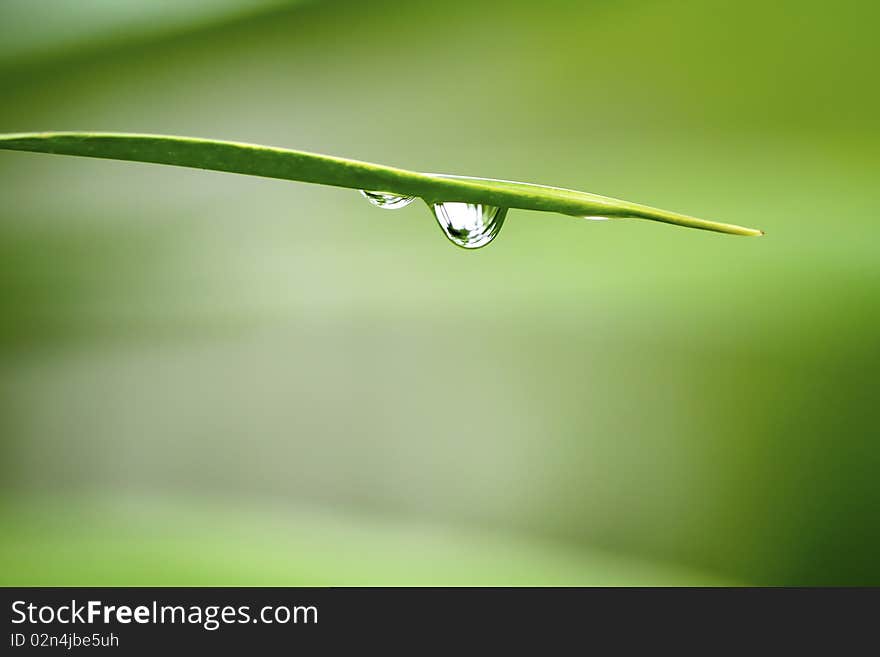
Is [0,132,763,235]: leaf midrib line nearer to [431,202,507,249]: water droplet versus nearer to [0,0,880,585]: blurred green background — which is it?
[431,202,507,249]: water droplet

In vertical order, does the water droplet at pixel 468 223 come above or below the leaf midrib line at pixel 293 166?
above

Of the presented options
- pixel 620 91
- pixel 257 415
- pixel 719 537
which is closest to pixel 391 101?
pixel 620 91

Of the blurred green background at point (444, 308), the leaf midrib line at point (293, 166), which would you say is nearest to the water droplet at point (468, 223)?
the leaf midrib line at point (293, 166)

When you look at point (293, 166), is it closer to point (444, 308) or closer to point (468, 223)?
point (468, 223)

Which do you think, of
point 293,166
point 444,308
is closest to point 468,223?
point 293,166

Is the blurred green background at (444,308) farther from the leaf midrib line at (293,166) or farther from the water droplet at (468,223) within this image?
the leaf midrib line at (293,166)
